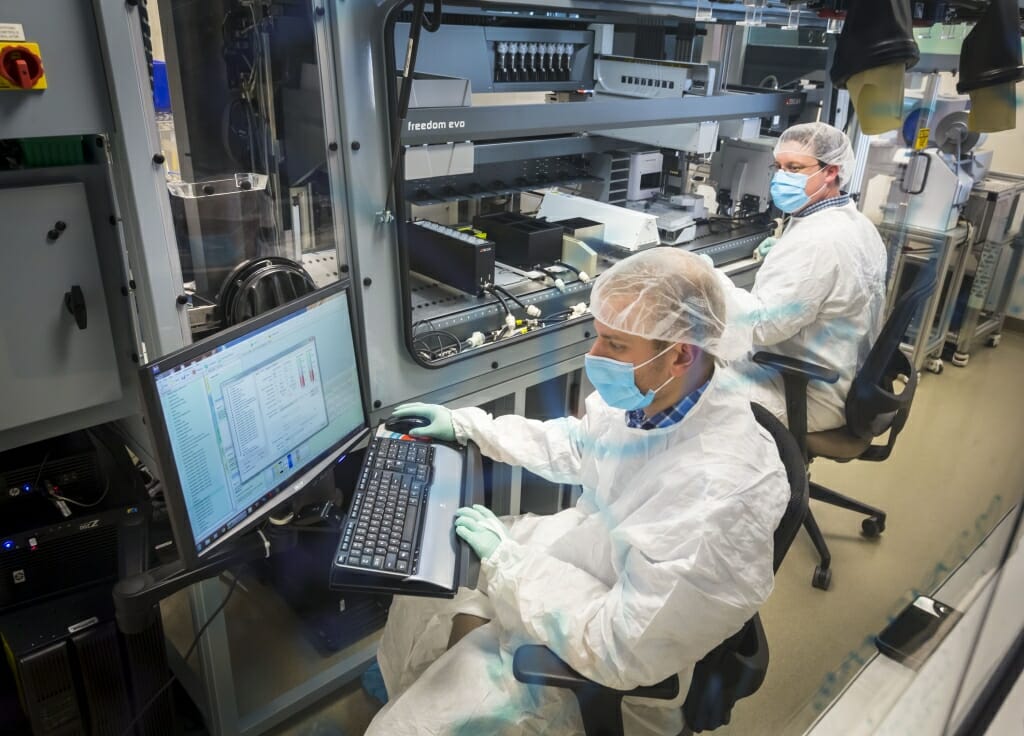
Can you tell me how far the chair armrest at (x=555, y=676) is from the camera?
106 cm

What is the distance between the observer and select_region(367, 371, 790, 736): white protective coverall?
103 centimetres

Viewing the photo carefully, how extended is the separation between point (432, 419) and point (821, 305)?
1.36 meters

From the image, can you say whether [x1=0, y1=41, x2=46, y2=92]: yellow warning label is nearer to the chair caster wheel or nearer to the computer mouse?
the computer mouse

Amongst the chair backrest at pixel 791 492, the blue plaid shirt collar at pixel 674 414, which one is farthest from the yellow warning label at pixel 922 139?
the blue plaid shirt collar at pixel 674 414

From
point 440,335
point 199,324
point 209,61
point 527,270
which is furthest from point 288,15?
point 527,270

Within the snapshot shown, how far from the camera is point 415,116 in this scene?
1.41 metres

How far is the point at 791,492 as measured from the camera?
3.86 ft

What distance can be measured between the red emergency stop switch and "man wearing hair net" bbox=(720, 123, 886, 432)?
1.78m

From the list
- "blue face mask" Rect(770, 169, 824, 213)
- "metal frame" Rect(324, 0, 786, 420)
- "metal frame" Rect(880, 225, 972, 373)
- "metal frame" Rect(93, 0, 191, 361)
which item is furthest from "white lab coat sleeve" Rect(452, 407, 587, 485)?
"metal frame" Rect(880, 225, 972, 373)

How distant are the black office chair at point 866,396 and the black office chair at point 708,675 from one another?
0.91m

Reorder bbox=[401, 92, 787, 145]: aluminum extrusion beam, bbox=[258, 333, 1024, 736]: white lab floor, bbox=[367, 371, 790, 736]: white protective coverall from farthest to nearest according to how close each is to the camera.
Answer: bbox=[401, 92, 787, 145]: aluminum extrusion beam → bbox=[367, 371, 790, 736]: white protective coverall → bbox=[258, 333, 1024, 736]: white lab floor

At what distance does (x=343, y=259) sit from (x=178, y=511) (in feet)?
2.11

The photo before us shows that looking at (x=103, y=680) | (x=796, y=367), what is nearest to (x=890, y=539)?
(x=796, y=367)

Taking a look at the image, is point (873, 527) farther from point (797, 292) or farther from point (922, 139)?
point (922, 139)
